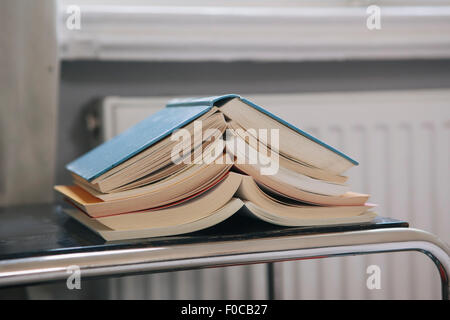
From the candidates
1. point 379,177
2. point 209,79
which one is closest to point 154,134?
point 209,79

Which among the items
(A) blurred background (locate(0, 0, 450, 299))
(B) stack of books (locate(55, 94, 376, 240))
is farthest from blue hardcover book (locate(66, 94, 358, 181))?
(A) blurred background (locate(0, 0, 450, 299))

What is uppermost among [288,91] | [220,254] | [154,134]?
[288,91]

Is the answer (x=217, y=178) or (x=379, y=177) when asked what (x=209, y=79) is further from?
(x=217, y=178)

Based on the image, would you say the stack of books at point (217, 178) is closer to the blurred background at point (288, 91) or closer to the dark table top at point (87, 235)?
the dark table top at point (87, 235)

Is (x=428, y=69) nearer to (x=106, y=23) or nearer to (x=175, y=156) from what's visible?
(x=106, y=23)

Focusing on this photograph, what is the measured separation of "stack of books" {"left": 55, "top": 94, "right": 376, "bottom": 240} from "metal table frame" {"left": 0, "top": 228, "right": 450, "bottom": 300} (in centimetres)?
3

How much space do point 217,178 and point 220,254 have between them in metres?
0.08

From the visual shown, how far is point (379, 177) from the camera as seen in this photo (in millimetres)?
1056

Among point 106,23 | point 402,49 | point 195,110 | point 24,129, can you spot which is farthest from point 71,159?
point 402,49

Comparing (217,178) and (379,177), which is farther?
(379,177)

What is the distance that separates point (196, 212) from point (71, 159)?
1.80 ft

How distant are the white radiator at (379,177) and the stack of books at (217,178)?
0.45m

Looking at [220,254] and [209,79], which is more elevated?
[209,79]

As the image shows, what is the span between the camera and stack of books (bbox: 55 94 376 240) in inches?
20.6
